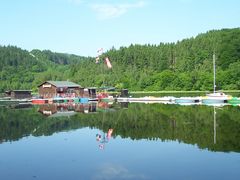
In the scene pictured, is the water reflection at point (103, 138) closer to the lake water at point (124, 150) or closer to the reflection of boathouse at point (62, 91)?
the lake water at point (124, 150)

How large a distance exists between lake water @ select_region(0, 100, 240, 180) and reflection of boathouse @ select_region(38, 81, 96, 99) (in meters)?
45.7

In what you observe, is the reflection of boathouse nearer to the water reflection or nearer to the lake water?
the lake water

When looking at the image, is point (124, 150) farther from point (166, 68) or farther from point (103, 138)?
point (166, 68)

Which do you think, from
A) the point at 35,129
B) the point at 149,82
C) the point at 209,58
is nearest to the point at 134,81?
the point at 149,82

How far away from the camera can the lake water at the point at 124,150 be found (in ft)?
53.2

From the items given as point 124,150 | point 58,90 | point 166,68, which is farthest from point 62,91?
point 124,150

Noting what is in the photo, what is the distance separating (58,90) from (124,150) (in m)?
60.2

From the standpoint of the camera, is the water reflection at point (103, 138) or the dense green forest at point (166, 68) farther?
the dense green forest at point (166, 68)

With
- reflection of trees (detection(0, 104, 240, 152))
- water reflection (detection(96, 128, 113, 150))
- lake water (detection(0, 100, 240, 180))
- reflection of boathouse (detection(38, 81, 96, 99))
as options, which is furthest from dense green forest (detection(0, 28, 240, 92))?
water reflection (detection(96, 128, 113, 150))

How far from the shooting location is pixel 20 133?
97.7ft

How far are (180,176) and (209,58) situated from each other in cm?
10990

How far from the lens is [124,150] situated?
21.3 metres

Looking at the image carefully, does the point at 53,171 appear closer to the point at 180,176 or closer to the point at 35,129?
the point at 180,176

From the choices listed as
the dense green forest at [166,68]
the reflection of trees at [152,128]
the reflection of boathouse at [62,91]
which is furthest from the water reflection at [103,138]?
the dense green forest at [166,68]
